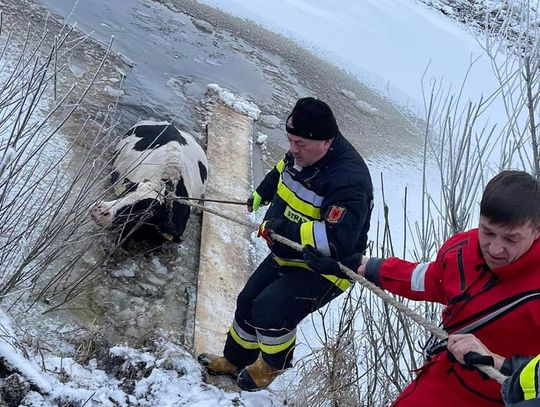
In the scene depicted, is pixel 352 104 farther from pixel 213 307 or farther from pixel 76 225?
pixel 76 225

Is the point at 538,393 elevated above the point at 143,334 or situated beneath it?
elevated above

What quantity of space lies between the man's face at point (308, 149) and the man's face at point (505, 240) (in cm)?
135

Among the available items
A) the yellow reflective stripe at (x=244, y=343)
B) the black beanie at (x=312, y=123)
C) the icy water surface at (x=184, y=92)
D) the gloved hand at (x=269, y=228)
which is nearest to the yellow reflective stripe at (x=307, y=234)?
the gloved hand at (x=269, y=228)

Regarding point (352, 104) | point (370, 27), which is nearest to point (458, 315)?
point (352, 104)

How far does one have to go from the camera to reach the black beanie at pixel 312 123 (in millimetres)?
3645

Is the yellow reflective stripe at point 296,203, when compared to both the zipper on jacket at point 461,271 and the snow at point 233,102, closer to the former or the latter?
the zipper on jacket at point 461,271

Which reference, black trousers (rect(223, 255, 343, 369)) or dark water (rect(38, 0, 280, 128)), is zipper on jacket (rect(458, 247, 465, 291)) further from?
dark water (rect(38, 0, 280, 128))

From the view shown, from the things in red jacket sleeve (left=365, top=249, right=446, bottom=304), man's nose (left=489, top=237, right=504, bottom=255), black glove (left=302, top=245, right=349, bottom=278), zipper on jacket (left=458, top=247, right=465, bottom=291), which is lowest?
black glove (left=302, top=245, right=349, bottom=278)

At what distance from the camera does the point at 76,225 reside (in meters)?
3.81

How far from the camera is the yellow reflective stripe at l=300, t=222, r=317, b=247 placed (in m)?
3.58

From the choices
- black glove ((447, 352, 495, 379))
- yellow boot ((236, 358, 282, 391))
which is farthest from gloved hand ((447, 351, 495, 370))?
yellow boot ((236, 358, 282, 391))

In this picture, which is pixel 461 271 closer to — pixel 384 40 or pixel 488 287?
pixel 488 287

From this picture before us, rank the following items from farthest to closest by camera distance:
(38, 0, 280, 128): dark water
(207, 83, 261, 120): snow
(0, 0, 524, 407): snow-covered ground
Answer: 1. (0, 0, 524, 407): snow-covered ground
2. (207, 83, 261, 120): snow
3. (38, 0, 280, 128): dark water

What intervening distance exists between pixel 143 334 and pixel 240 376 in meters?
0.72
